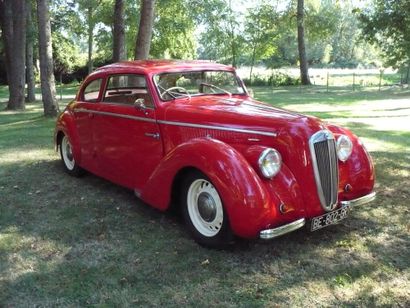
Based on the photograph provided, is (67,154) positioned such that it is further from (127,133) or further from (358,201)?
(358,201)

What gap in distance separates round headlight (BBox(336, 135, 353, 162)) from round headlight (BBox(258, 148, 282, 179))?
826 millimetres

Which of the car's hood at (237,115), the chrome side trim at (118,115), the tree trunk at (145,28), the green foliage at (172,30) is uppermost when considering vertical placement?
the green foliage at (172,30)

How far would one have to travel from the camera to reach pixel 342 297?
3.47m

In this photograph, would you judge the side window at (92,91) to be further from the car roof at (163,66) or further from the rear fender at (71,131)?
the rear fender at (71,131)

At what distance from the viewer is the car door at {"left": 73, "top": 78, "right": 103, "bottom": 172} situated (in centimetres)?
625

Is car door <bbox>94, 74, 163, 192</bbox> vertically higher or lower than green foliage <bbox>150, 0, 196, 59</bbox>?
lower

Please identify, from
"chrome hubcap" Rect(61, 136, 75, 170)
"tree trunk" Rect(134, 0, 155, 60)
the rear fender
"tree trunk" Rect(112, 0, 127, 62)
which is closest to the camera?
the rear fender

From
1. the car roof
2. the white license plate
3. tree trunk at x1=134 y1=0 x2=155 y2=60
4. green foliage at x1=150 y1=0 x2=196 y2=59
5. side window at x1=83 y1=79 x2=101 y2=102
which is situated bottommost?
the white license plate

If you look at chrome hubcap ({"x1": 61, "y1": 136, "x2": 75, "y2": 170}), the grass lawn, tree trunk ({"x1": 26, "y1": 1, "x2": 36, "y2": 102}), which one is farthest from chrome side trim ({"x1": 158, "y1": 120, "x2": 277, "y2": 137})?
tree trunk ({"x1": 26, "y1": 1, "x2": 36, "y2": 102})

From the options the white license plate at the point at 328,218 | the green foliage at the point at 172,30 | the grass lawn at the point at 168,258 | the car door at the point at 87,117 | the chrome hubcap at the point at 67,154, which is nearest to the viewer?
the grass lawn at the point at 168,258

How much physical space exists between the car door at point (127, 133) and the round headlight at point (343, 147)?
1.88 metres

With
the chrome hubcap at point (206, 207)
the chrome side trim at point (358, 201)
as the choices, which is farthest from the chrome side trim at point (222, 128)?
the chrome side trim at point (358, 201)

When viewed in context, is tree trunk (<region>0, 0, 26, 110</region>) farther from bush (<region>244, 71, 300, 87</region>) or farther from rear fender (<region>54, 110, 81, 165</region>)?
bush (<region>244, 71, 300, 87</region>)

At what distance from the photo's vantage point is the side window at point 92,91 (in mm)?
6281
